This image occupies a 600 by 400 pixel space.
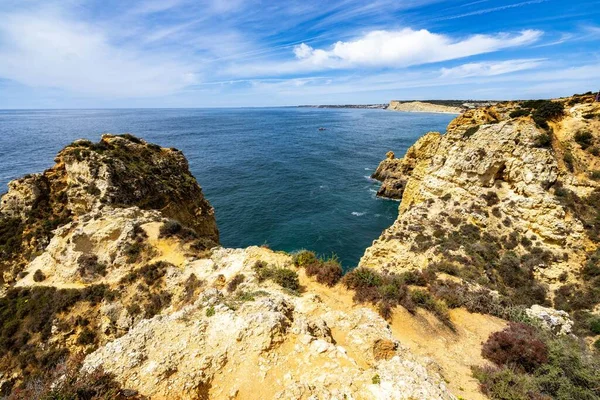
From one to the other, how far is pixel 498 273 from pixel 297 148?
8798 cm

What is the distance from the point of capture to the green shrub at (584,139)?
2934 centimetres

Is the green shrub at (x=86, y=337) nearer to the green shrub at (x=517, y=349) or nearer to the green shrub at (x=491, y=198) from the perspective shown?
the green shrub at (x=517, y=349)

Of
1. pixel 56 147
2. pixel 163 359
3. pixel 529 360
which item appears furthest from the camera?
pixel 56 147

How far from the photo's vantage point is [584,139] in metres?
29.6

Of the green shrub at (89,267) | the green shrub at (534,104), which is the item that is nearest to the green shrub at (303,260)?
the green shrub at (89,267)

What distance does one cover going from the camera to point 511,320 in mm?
14930

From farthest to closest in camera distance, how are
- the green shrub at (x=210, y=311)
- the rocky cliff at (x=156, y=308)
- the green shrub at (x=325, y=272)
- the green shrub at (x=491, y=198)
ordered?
1. the green shrub at (x=491, y=198)
2. the green shrub at (x=325, y=272)
3. the green shrub at (x=210, y=311)
4. the rocky cliff at (x=156, y=308)

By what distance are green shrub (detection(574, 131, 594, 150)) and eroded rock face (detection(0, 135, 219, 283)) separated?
38090 millimetres

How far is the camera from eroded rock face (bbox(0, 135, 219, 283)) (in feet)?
90.1

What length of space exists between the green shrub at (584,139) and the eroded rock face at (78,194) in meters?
38.1

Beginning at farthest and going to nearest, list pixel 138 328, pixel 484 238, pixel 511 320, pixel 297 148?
pixel 297 148 → pixel 484 238 → pixel 511 320 → pixel 138 328

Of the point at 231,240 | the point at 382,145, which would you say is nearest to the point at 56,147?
the point at 231,240

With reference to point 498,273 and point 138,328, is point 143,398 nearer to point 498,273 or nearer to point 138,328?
point 138,328

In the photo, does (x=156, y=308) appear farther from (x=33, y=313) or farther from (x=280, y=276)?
(x=33, y=313)
